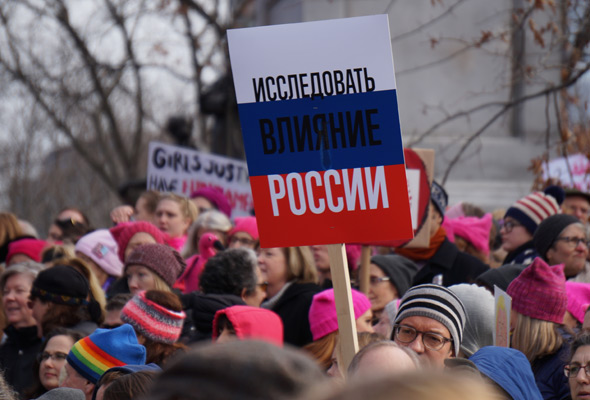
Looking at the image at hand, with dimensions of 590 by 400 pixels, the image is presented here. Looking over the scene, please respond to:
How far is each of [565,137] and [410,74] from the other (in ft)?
10.7

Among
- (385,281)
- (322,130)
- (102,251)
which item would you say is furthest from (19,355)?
(322,130)

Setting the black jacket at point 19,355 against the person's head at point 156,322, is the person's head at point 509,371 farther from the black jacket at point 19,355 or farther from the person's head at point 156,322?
the black jacket at point 19,355

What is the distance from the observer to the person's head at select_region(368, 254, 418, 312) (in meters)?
5.87

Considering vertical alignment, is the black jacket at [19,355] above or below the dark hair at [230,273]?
Result: below

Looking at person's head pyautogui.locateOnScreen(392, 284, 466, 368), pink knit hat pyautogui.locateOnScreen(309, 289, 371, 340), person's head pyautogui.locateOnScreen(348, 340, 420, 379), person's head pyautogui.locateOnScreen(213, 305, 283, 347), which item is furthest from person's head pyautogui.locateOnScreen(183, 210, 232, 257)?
person's head pyautogui.locateOnScreen(348, 340, 420, 379)

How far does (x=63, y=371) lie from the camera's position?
4.55m

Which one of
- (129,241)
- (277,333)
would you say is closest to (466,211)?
(129,241)

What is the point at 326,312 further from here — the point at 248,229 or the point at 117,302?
the point at 248,229

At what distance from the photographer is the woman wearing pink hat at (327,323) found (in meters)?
4.87

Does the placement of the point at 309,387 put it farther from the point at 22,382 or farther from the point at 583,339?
the point at 22,382

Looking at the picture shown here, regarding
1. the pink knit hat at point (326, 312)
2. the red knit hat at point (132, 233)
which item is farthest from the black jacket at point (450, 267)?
the red knit hat at point (132, 233)

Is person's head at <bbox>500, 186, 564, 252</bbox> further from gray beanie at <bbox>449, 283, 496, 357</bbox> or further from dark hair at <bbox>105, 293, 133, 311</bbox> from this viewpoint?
dark hair at <bbox>105, 293, 133, 311</bbox>

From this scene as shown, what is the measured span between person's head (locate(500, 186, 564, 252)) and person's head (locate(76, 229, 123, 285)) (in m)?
3.00

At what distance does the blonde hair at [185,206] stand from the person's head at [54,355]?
2.71 m
